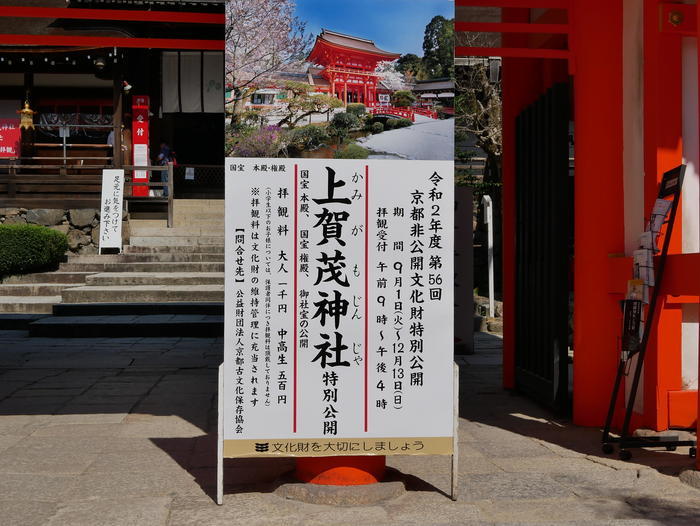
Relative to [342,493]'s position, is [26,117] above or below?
above

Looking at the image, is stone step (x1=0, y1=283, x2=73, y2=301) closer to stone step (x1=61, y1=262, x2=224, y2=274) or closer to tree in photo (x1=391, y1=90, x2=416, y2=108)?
stone step (x1=61, y1=262, x2=224, y2=274)

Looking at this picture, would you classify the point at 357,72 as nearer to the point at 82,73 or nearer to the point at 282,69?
the point at 282,69

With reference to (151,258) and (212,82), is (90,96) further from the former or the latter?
(151,258)

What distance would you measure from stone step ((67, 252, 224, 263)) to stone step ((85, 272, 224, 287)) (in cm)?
70

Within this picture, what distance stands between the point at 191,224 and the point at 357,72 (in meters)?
14.3

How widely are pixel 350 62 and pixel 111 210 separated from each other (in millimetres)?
12850

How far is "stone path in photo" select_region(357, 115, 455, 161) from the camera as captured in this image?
13.9 ft

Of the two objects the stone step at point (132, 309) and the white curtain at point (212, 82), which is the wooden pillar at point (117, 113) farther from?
the stone step at point (132, 309)

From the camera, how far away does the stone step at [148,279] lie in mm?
14641

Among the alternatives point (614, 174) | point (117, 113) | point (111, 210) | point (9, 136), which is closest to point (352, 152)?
point (614, 174)

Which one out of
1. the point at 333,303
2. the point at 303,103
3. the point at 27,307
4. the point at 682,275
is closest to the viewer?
the point at 333,303

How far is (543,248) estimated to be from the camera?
7008 millimetres

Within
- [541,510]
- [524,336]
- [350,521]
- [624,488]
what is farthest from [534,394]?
[350,521]

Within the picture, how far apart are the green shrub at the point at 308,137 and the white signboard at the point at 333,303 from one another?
12 cm
